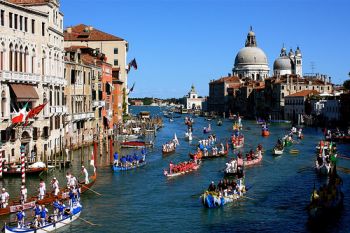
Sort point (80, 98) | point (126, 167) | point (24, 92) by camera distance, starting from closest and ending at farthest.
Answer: point (24, 92) < point (126, 167) < point (80, 98)

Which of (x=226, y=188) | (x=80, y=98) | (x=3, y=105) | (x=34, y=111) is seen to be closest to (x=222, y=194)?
(x=226, y=188)

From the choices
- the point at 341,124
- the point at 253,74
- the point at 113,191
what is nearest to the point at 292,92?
the point at 341,124

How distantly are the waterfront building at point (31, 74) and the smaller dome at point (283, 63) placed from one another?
452ft

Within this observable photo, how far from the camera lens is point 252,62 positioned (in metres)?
189

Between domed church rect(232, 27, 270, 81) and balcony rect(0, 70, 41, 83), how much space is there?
152273 millimetres

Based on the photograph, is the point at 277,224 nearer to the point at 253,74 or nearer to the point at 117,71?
the point at 117,71

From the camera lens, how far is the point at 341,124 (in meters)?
90.2

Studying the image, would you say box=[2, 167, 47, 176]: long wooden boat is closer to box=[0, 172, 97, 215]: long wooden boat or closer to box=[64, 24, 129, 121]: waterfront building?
box=[0, 172, 97, 215]: long wooden boat

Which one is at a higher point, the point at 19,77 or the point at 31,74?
the point at 31,74

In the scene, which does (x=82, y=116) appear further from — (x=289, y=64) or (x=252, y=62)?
(x=252, y=62)

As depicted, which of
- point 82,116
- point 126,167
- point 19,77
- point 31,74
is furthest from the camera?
point 82,116

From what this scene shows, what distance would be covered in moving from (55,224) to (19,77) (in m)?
14.9

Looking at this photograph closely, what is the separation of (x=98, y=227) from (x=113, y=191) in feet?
24.4

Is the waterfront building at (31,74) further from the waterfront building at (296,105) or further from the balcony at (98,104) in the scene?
the waterfront building at (296,105)
